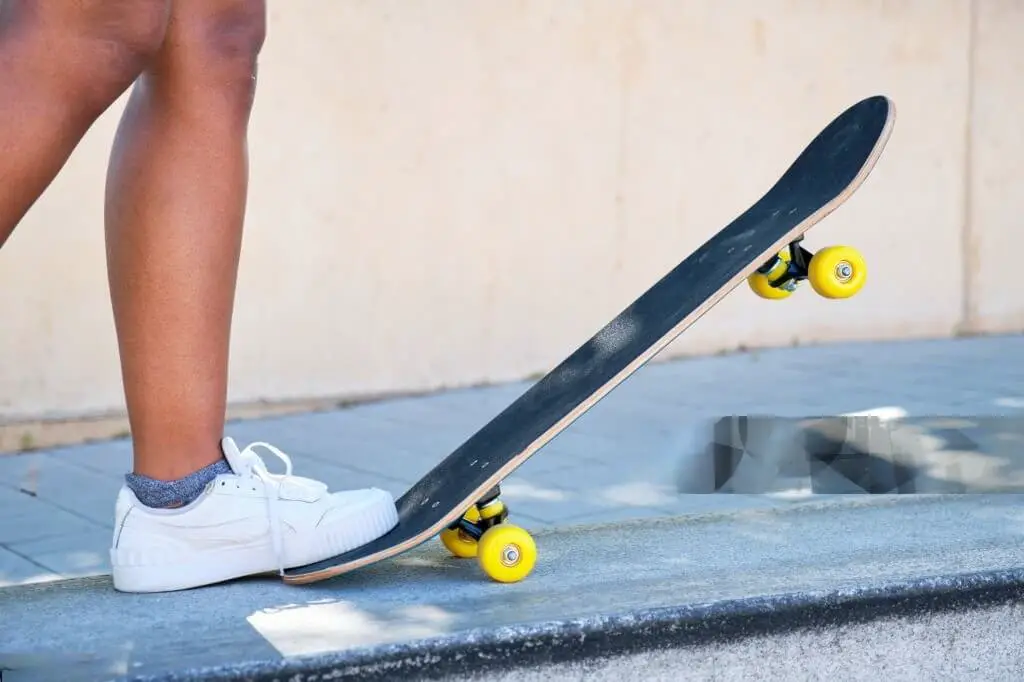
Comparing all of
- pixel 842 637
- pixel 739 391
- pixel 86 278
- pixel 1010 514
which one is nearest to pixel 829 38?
pixel 739 391

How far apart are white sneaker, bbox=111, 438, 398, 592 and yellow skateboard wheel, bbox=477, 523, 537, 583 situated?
176 mm

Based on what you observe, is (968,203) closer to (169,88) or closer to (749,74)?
(749,74)

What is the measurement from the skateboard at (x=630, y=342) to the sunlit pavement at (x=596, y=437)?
3.52ft

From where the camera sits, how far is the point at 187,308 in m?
1.76

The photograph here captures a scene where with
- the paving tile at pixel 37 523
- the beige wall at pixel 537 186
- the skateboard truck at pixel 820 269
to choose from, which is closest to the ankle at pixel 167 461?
the skateboard truck at pixel 820 269

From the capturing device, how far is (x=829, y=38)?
19.0 ft

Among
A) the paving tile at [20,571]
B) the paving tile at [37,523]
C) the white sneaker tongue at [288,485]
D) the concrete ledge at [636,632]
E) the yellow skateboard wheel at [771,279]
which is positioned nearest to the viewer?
the concrete ledge at [636,632]

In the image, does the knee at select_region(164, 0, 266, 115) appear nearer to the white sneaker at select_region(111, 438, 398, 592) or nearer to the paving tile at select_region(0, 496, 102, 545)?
the white sneaker at select_region(111, 438, 398, 592)

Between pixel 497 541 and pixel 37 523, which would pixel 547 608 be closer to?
pixel 497 541

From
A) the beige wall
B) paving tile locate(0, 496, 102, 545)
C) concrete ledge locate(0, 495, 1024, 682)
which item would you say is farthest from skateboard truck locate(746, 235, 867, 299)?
the beige wall

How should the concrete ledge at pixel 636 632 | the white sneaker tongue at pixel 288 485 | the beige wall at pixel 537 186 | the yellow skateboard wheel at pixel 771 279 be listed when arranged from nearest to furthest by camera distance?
the concrete ledge at pixel 636 632, the white sneaker tongue at pixel 288 485, the yellow skateboard wheel at pixel 771 279, the beige wall at pixel 537 186

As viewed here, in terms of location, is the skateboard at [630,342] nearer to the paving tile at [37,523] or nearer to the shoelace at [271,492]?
the shoelace at [271,492]

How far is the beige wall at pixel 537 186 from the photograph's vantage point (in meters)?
4.43

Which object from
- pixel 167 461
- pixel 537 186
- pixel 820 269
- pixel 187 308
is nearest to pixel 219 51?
pixel 187 308
